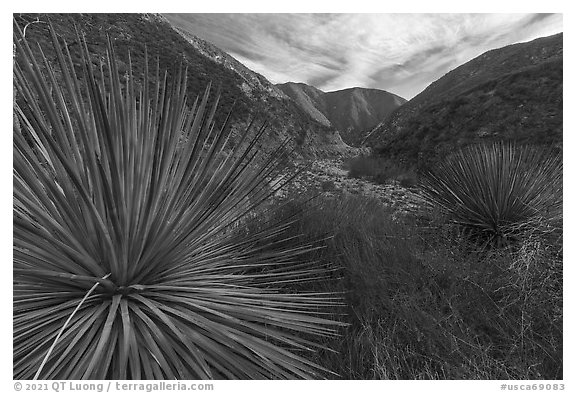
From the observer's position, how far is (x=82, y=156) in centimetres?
160

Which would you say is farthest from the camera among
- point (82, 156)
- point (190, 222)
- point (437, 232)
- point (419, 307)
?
point (437, 232)

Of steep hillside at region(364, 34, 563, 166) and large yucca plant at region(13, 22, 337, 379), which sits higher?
steep hillside at region(364, 34, 563, 166)

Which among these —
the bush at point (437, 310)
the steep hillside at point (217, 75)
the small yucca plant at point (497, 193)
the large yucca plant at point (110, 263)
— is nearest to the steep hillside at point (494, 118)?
the steep hillside at point (217, 75)

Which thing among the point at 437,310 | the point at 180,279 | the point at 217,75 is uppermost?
the point at 217,75

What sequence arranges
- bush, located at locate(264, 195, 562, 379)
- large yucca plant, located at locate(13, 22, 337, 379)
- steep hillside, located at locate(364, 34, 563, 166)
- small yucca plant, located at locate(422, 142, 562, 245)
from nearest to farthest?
large yucca plant, located at locate(13, 22, 337, 379)
bush, located at locate(264, 195, 562, 379)
small yucca plant, located at locate(422, 142, 562, 245)
steep hillside, located at locate(364, 34, 563, 166)

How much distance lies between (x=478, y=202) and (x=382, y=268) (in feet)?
6.32

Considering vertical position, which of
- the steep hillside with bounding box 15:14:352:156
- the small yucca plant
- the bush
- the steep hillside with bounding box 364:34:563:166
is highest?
the steep hillside with bounding box 15:14:352:156

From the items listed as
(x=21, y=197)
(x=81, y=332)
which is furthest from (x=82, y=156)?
(x=81, y=332)

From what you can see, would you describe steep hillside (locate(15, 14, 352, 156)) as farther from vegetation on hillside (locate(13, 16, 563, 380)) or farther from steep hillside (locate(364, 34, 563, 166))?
vegetation on hillside (locate(13, 16, 563, 380))

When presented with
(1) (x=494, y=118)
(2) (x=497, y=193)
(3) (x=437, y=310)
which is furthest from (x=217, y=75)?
(3) (x=437, y=310)

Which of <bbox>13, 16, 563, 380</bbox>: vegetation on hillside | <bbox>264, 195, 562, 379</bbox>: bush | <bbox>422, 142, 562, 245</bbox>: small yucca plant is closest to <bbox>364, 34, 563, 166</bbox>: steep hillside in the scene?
<bbox>422, 142, 562, 245</bbox>: small yucca plant

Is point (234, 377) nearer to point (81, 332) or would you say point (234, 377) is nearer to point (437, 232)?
point (81, 332)

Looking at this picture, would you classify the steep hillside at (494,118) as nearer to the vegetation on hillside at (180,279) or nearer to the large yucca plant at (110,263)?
the vegetation on hillside at (180,279)

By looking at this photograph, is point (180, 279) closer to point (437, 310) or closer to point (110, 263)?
point (110, 263)
